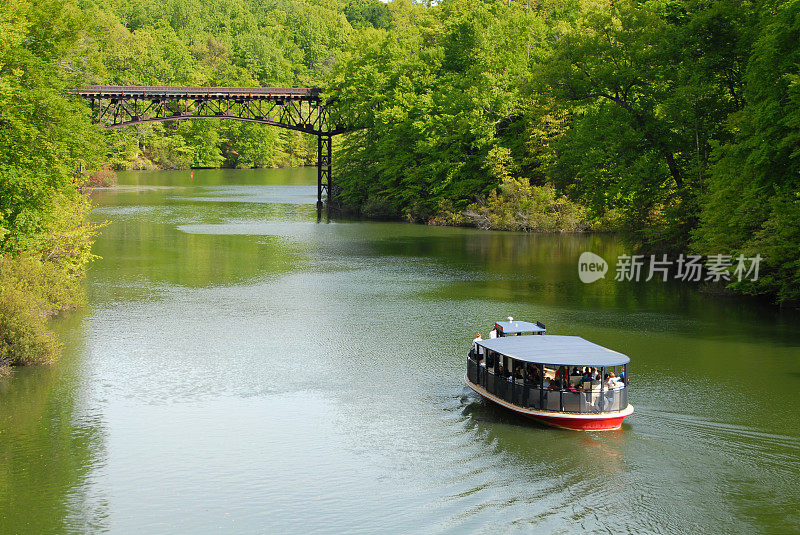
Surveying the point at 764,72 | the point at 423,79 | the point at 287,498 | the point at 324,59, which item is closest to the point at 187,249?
the point at 423,79

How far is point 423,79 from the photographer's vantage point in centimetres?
7606

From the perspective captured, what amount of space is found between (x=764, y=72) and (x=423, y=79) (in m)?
43.2

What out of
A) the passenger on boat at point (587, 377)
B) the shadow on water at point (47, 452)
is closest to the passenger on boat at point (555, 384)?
the passenger on boat at point (587, 377)

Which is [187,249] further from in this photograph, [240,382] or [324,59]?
[324,59]

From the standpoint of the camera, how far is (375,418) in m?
23.9

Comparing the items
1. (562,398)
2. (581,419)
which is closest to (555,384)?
(562,398)

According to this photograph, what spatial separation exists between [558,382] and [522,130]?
4997 cm

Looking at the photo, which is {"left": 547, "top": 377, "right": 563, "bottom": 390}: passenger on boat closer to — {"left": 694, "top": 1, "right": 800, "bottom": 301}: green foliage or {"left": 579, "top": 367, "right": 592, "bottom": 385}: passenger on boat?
{"left": 579, "top": 367, "right": 592, "bottom": 385}: passenger on boat

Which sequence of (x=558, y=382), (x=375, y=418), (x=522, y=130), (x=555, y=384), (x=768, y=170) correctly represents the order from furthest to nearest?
(x=522, y=130) < (x=768, y=170) < (x=375, y=418) < (x=555, y=384) < (x=558, y=382)

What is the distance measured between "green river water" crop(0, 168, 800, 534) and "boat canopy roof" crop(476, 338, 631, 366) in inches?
71.4

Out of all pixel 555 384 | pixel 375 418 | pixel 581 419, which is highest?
pixel 555 384

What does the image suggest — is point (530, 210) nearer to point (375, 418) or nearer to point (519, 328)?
point (519, 328)

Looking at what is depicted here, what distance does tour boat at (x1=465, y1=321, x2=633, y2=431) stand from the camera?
2261 centimetres

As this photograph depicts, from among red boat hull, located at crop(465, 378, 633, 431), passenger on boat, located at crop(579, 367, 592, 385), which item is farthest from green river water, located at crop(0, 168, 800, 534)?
passenger on boat, located at crop(579, 367, 592, 385)
